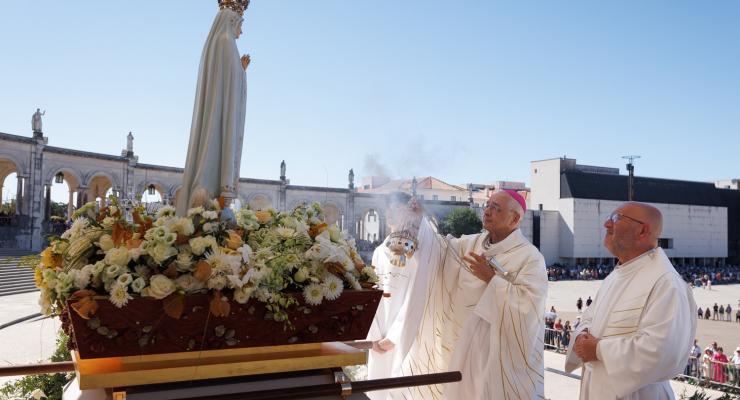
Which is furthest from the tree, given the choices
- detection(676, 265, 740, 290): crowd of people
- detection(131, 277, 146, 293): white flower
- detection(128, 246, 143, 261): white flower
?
detection(131, 277, 146, 293): white flower

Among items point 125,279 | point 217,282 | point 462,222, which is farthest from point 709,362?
point 462,222

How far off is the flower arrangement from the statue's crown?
1784 mm

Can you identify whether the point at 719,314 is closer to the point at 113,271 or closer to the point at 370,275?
the point at 370,275

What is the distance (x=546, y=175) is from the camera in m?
68.1

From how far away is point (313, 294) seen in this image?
2.55 m

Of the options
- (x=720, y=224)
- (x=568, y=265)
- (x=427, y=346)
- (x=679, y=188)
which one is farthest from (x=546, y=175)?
(x=427, y=346)

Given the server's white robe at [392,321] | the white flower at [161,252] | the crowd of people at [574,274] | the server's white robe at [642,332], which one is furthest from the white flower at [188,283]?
the crowd of people at [574,274]

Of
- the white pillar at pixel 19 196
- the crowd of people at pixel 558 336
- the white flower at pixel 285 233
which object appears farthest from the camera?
the white pillar at pixel 19 196

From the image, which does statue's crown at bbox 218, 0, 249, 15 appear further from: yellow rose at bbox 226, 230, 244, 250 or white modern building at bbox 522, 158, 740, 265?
white modern building at bbox 522, 158, 740, 265

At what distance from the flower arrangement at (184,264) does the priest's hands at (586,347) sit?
1.91 m

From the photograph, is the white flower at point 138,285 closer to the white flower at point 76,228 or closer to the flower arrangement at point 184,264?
the flower arrangement at point 184,264

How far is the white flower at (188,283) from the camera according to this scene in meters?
2.28

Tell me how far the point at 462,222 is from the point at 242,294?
169 ft

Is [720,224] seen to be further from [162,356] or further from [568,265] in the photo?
[162,356]
